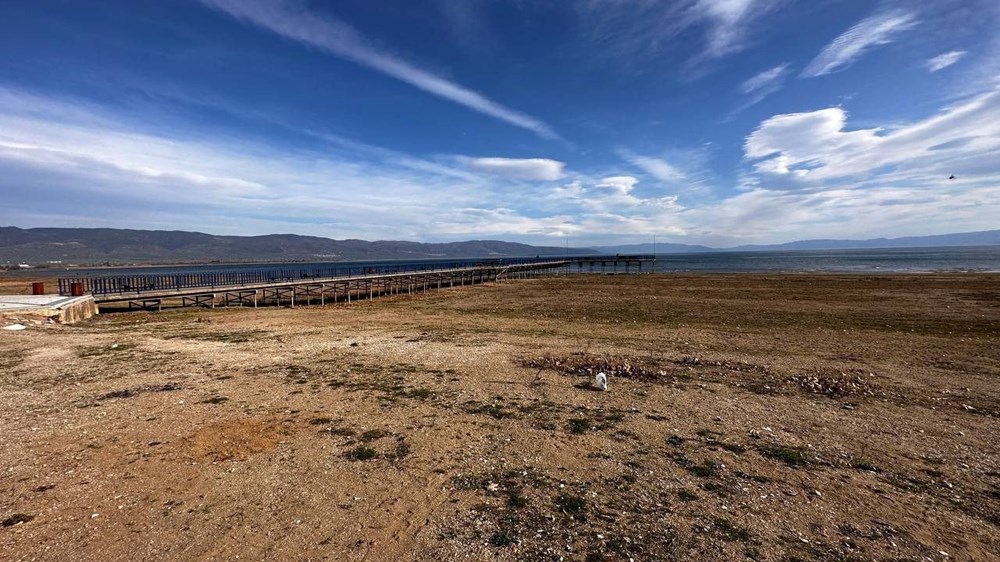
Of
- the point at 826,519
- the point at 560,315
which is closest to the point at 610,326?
the point at 560,315

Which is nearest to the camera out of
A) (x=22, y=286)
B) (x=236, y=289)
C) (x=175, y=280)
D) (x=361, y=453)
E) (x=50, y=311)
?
(x=361, y=453)

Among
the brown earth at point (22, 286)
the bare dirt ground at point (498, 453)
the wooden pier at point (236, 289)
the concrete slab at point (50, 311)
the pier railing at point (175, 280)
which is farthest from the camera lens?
the brown earth at point (22, 286)

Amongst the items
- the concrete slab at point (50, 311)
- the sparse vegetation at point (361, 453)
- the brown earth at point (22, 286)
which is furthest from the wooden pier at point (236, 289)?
the sparse vegetation at point (361, 453)

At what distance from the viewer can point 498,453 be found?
738 cm

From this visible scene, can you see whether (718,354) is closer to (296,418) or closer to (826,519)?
(826,519)

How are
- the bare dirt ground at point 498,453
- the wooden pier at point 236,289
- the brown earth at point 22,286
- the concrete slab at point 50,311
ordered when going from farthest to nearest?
the brown earth at point 22,286 → the wooden pier at point 236,289 → the concrete slab at point 50,311 → the bare dirt ground at point 498,453

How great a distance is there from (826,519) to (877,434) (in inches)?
165

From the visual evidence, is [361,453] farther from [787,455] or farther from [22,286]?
[22,286]

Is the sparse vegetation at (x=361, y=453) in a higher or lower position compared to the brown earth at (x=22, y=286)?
higher

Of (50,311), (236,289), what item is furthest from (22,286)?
(50,311)

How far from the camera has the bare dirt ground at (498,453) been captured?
5.11 meters

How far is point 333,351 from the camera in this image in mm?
15602

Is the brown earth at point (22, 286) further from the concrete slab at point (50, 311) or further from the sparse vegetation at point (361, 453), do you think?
the sparse vegetation at point (361, 453)

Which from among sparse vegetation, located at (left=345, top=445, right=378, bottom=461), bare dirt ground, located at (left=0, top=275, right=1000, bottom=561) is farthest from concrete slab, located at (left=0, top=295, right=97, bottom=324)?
sparse vegetation, located at (left=345, top=445, right=378, bottom=461)
